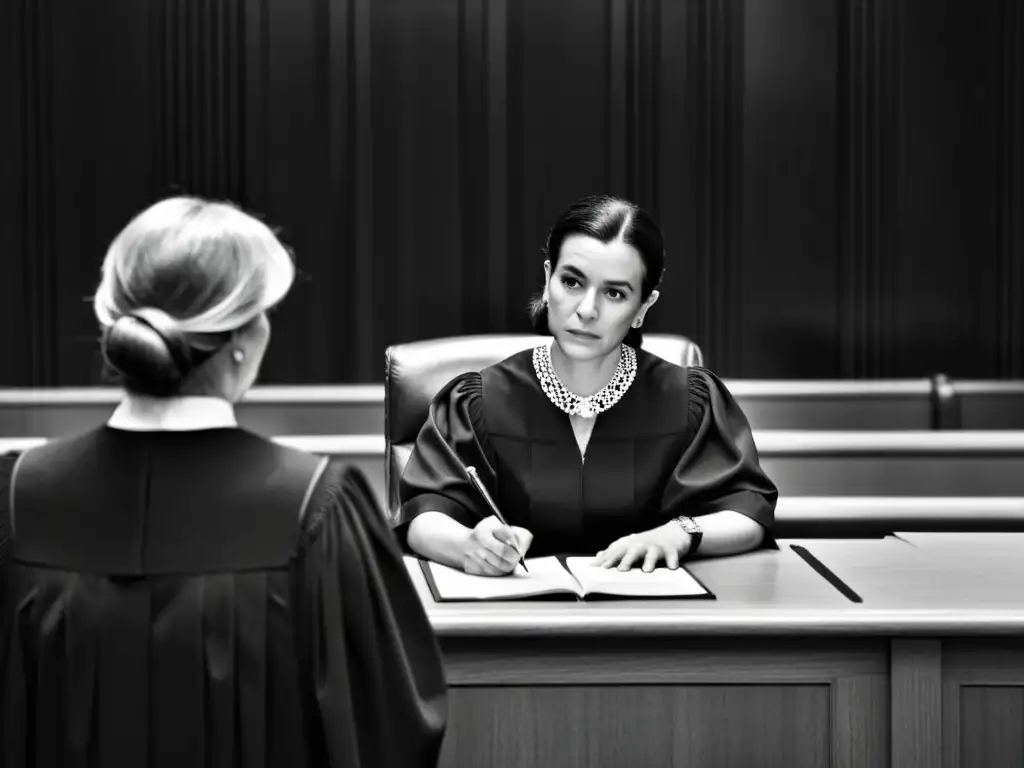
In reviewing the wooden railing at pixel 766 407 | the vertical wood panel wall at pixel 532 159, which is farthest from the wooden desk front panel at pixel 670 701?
the vertical wood panel wall at pixel 532 159

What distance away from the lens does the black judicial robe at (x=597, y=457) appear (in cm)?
196

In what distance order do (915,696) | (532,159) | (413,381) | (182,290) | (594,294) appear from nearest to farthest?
(182,290)
(915,696)
(594,294)
(413,381)
(532,159)

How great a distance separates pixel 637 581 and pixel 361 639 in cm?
67

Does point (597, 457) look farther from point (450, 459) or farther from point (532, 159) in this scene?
point (532, 159)

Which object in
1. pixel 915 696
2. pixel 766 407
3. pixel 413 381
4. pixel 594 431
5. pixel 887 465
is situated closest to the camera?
pixel 915 696

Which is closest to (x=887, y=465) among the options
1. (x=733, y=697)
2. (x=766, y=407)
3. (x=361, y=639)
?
(x=766, y=407)

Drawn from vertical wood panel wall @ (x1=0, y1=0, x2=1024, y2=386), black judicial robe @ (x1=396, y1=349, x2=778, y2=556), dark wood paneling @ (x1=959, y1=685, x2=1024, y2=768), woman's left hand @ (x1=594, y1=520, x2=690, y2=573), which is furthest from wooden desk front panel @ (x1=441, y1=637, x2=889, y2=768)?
vertical wood panel wall @ (x1=0, y1=0, x2=1024, y2=386)

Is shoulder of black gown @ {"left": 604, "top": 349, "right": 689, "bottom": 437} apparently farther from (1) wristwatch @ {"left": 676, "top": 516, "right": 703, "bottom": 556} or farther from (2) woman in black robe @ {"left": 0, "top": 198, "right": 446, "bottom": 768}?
(2) woman in black robe @ {"left": 0, "top": 198, "right": 446, "bottom": 768}

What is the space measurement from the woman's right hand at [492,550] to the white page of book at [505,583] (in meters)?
0.01

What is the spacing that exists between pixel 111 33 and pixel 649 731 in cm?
391

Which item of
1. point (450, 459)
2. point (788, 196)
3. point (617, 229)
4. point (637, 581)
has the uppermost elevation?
point (788, 196)

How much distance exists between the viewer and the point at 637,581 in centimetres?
162

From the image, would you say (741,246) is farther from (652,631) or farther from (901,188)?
(652,631)

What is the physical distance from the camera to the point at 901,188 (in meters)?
4.68
